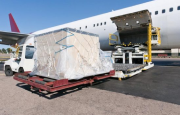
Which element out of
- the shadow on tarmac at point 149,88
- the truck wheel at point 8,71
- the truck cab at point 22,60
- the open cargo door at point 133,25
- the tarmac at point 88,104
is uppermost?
the open cargo door at point 133,25

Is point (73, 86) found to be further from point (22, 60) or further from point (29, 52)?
point (29, 52)

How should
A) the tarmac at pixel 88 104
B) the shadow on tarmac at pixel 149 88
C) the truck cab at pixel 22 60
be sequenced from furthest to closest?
the truck cab at pixel 22 60 → the shadow on tarmac at pixel 149 88 → the tarmac at pixel 88 104

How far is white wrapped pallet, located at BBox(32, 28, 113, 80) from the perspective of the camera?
387cm

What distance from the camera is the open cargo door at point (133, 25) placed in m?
8.85

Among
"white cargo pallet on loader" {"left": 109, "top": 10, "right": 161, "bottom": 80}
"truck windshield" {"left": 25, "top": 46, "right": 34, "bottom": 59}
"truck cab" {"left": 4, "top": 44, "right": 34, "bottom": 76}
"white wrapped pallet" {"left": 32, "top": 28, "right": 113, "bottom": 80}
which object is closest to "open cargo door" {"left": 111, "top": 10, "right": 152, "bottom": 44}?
"white cargo pallet on loader" {"left": 109, "top": 10, "right": 161, "bottom": 80}

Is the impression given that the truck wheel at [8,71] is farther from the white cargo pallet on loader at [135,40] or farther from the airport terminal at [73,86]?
the white cargo pallet on loader at [135,40]

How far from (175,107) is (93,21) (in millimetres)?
11352

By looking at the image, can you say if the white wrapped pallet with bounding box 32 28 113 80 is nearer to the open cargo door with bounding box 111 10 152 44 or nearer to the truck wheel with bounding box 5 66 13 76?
the truck wheel with bounding box 5 66 13 76

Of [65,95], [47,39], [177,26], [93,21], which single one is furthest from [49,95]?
[93,21]

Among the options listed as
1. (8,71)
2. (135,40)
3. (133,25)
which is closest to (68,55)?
(8,71)

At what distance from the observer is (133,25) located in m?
9.80

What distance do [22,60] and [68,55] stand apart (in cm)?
403

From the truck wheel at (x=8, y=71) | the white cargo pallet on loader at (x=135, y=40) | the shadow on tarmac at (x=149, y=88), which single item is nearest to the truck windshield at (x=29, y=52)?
the truck wheel at (x=8, y=71)

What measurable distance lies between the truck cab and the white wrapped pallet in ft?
6.93
